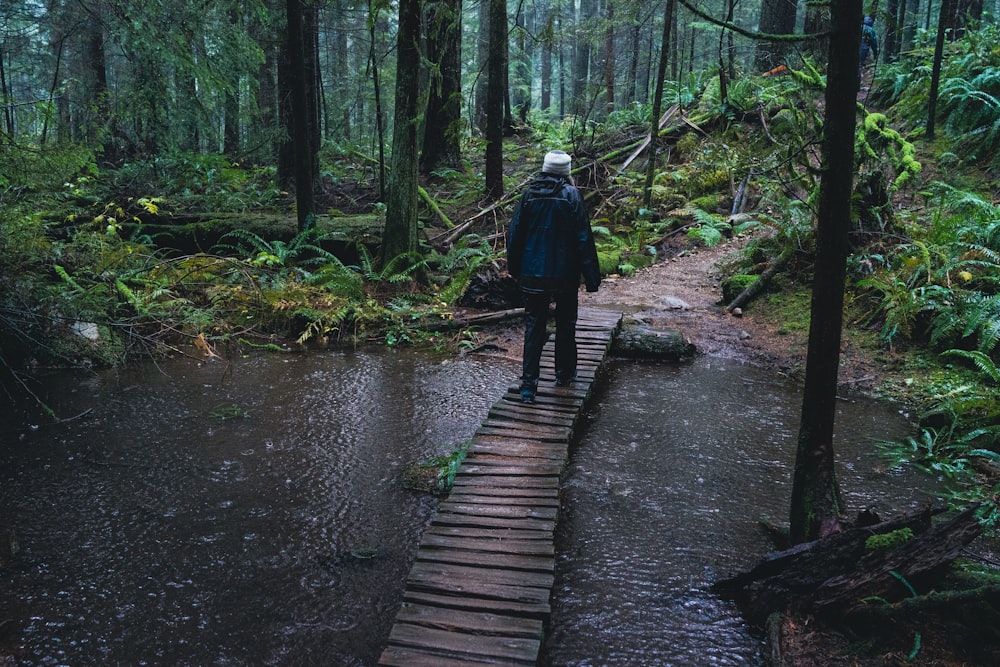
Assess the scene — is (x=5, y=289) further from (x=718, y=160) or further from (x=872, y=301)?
(x=718, y=160)

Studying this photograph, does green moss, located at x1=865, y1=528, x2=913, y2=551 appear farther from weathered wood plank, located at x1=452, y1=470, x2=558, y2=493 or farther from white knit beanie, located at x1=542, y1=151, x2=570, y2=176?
white knit beanie, located at x1=542, y1=151, x2=570, y2=176

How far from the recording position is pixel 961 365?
7543 mm

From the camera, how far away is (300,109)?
10805 millimetres

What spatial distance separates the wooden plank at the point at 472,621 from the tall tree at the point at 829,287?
6.38 ft

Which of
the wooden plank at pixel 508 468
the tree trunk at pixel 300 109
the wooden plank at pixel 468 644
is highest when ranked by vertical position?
the tree trunk at pixel 300 109

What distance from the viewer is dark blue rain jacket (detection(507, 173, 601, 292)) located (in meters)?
6.05

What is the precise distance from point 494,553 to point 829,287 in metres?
2.75

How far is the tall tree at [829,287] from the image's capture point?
11.3 feet

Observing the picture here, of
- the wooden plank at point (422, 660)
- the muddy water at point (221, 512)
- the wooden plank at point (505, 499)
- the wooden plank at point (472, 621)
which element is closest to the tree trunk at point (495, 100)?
the muddy water at point (221, 512)

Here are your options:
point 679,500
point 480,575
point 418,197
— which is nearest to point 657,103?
point 418,197

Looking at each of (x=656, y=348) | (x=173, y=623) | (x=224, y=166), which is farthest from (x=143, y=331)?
(x=224, y=166)

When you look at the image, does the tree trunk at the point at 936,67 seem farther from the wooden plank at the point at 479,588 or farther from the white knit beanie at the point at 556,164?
the wooden plank at the point at 479,588

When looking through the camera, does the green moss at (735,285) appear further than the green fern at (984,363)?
Yes

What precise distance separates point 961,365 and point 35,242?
1062 centimetres
